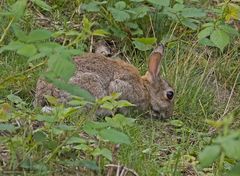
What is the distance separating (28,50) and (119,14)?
10.6ft

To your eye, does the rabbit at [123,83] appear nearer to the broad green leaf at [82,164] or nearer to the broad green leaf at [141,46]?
the broad green leaf at [141,46]

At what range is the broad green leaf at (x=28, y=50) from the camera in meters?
4.05

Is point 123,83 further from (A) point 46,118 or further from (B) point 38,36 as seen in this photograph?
(B) point 38,36

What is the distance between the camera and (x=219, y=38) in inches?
257

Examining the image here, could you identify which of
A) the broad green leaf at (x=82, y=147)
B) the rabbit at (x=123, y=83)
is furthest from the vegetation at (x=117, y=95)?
the rabbit at (x=123, y=83)

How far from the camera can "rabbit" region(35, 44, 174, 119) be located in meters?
6.39

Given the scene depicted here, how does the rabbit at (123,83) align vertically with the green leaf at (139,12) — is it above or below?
below

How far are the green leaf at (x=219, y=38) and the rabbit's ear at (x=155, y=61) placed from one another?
23.0 inches

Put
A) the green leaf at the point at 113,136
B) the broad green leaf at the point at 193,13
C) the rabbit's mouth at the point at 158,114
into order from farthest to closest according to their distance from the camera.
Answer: the broad green leaf at the point at 193,13
the rabbit's mouth at the point at 158,114
the green leaf at the point at 113,136

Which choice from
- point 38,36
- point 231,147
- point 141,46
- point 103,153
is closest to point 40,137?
point 103,153

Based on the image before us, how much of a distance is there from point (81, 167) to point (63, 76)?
3.05ft

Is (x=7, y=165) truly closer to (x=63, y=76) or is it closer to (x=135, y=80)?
(x=63, y=76)

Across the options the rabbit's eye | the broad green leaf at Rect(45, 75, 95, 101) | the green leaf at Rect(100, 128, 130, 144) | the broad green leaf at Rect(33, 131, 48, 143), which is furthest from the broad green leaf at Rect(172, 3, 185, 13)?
the broad green leaf at Rect(45, 75, 95, 101)

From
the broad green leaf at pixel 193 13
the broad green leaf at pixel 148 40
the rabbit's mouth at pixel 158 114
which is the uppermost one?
the broad green leaf at pixel 193 13
